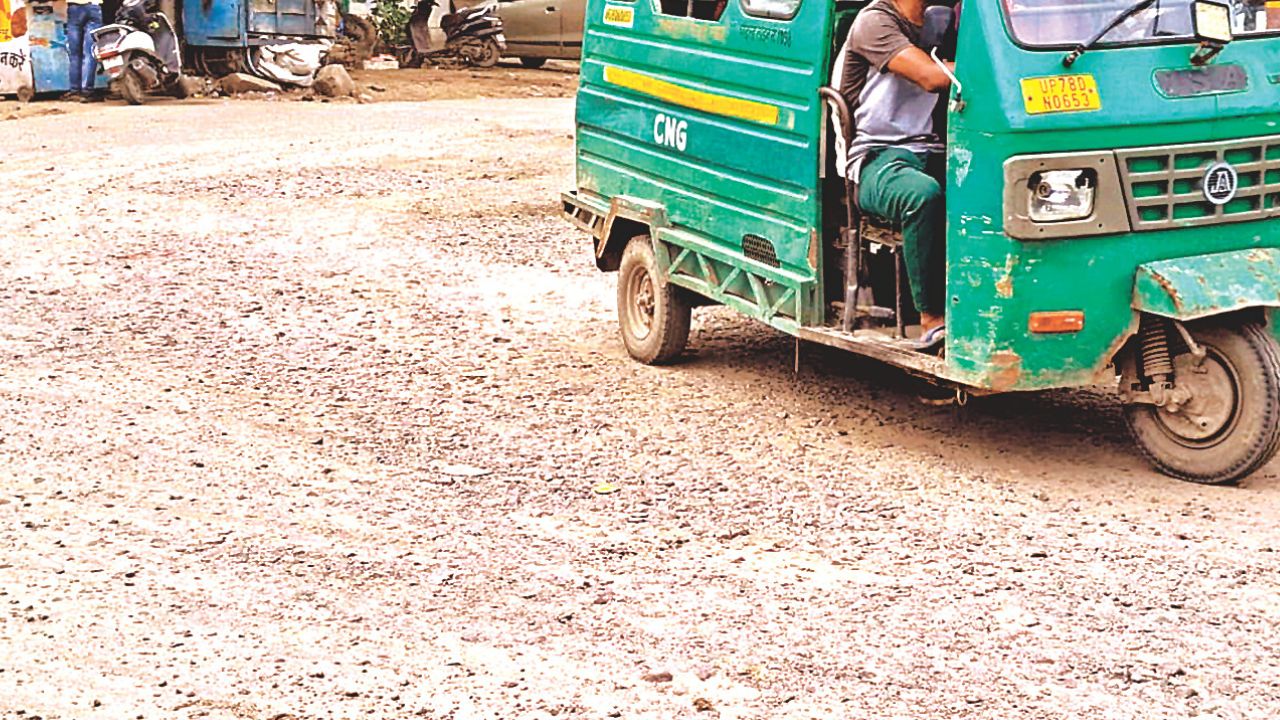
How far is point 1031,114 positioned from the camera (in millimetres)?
6262

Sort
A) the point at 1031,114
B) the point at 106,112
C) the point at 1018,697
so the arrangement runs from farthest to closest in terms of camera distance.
Answer: the point at 106,112 < the point at 1031,114 < the point at 1018,697

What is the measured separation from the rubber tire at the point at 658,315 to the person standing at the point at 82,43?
12.4 metres

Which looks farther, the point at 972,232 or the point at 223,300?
the point at 223,300

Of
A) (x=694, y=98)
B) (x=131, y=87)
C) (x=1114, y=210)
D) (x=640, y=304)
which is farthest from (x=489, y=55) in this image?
(x=1114, y=210)

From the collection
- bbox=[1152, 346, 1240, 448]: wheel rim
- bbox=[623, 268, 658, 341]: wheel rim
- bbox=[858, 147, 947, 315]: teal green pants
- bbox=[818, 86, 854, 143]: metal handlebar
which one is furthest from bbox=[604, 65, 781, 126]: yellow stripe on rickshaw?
bbox=[1152, 346, 1240, 448]: wheel rim

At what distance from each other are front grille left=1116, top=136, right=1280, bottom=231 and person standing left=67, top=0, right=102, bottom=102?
50.3 feet

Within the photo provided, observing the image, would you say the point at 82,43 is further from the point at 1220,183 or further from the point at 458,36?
the point at 1220,183

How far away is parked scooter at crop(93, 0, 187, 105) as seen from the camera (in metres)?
19.0

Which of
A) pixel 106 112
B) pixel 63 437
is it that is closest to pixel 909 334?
pixel 63 437

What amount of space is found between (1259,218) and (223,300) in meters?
5.65

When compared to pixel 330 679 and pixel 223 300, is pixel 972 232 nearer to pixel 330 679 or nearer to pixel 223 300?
pixel 330 679

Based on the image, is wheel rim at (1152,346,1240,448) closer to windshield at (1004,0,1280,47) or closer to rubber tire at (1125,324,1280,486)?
rubber tire at (1125,324,1280,486)

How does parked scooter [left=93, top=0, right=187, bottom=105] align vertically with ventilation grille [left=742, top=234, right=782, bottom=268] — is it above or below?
above

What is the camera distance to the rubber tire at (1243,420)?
6348 mm
